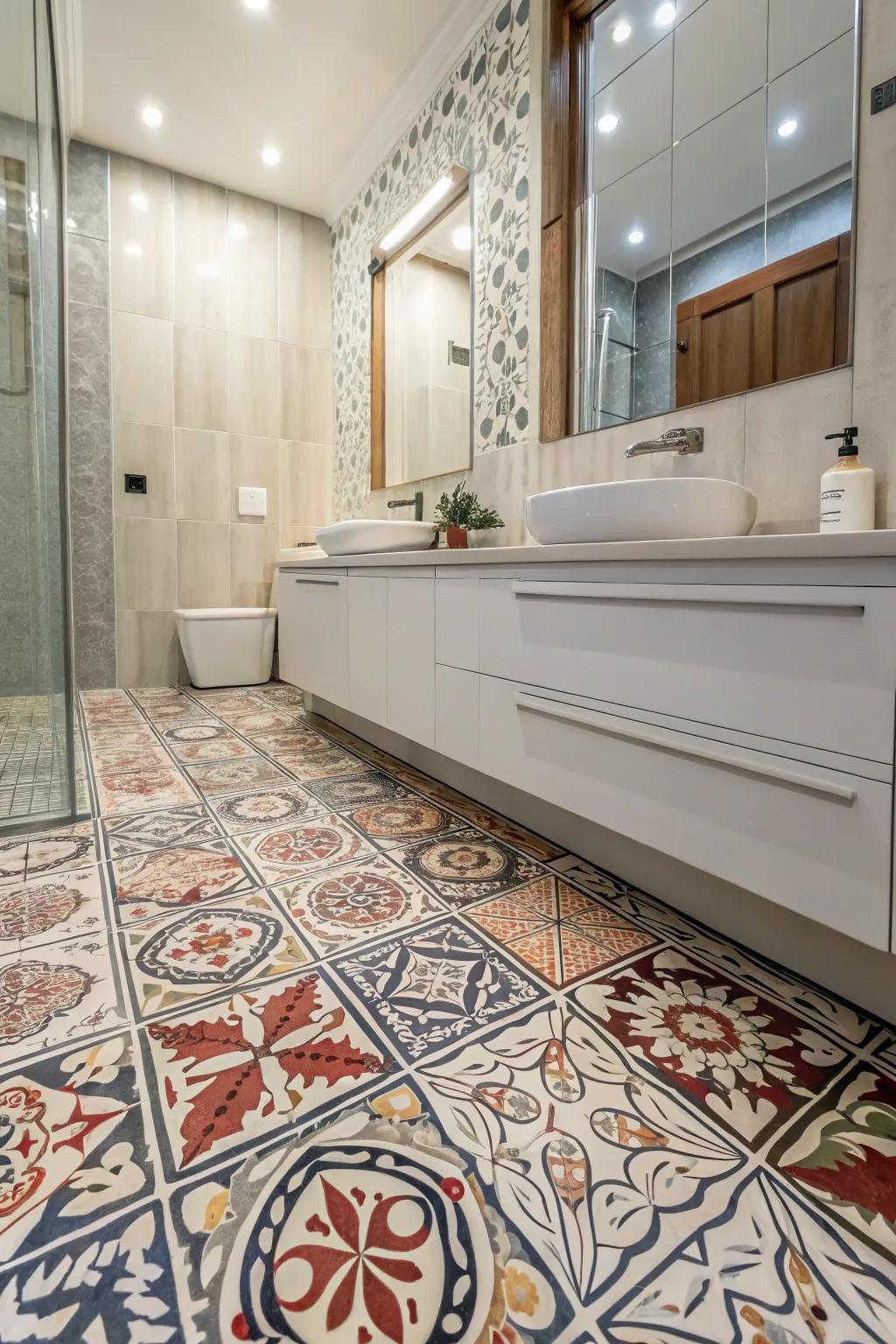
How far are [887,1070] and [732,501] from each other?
2.98 feet

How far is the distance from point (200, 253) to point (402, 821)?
3189 mm

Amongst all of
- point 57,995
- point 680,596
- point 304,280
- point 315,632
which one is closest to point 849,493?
point 680,596

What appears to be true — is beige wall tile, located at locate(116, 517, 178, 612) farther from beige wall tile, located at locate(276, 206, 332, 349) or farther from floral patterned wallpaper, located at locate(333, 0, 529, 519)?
floral patterned wallpaper, located at locate(333, 0, 529, 519)

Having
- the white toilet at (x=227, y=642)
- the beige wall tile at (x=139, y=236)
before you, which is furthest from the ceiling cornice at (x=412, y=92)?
the white toilet at (x=227, y=642)

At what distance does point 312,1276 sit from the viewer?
577 millimetres

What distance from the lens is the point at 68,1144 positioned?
0.71 meters

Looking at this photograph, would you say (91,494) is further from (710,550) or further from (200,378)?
(710,550)

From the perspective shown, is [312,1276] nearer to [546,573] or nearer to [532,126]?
[546,573]

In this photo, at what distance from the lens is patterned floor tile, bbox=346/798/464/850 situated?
5.18ft

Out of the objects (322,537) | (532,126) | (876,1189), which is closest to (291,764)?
(322,537)

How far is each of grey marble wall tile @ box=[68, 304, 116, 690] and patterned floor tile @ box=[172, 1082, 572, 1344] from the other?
304 cm

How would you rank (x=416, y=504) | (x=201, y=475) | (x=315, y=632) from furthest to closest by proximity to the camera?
(x=201, y=475) → (x=416, y=504) → (x=315, y=632)

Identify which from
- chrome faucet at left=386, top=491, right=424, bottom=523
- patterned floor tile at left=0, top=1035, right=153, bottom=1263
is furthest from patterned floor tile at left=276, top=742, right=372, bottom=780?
patterned floor tile at left=0, top=1035, right=153, bottom=1263

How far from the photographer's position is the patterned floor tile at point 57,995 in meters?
0.88
